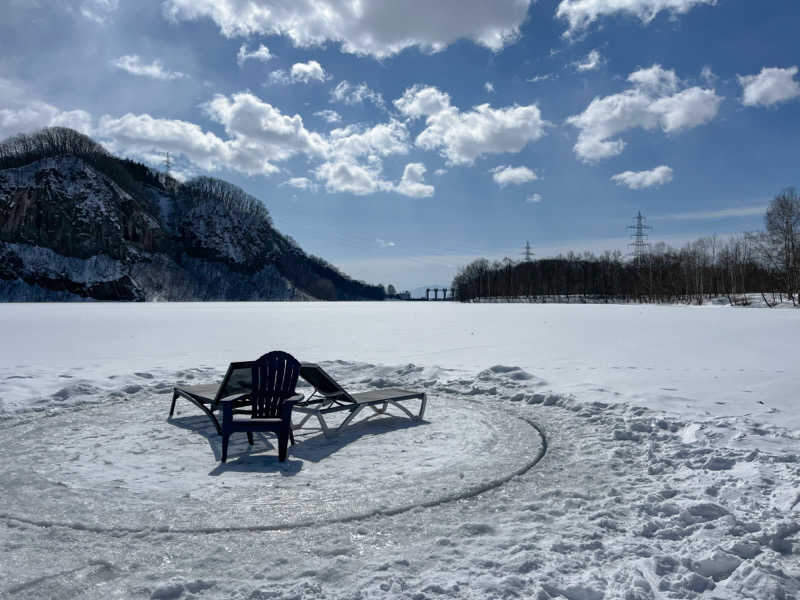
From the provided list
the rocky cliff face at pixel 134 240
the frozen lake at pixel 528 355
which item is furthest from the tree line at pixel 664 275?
the rocky cliff face at pixel 134 240

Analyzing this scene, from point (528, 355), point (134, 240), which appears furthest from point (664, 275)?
point (134, 240)

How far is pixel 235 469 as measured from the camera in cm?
432

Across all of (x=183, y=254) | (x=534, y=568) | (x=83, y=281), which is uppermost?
(x=183, y=254)

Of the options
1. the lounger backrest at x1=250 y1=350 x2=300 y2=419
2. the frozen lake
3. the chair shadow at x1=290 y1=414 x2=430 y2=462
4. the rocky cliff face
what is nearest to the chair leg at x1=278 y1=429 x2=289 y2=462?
the chair shadow at x1=290 y1=414 x2=430 y2=462

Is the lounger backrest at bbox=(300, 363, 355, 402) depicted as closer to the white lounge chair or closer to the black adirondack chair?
the white lounge chair

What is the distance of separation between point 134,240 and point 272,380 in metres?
143

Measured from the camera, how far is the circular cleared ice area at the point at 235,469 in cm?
344

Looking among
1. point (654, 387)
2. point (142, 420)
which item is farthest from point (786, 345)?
point (142, 420)

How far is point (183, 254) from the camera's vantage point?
14238 cm

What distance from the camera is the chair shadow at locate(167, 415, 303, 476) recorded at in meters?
4.32

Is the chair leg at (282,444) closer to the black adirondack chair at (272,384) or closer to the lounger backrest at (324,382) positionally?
the black adirondack chair at (272,384)

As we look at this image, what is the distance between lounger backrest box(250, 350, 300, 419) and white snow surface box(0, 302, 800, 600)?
413 millimetres

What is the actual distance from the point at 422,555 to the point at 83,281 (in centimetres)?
12871

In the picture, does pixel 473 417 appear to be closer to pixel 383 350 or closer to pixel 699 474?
pixel 699 474
